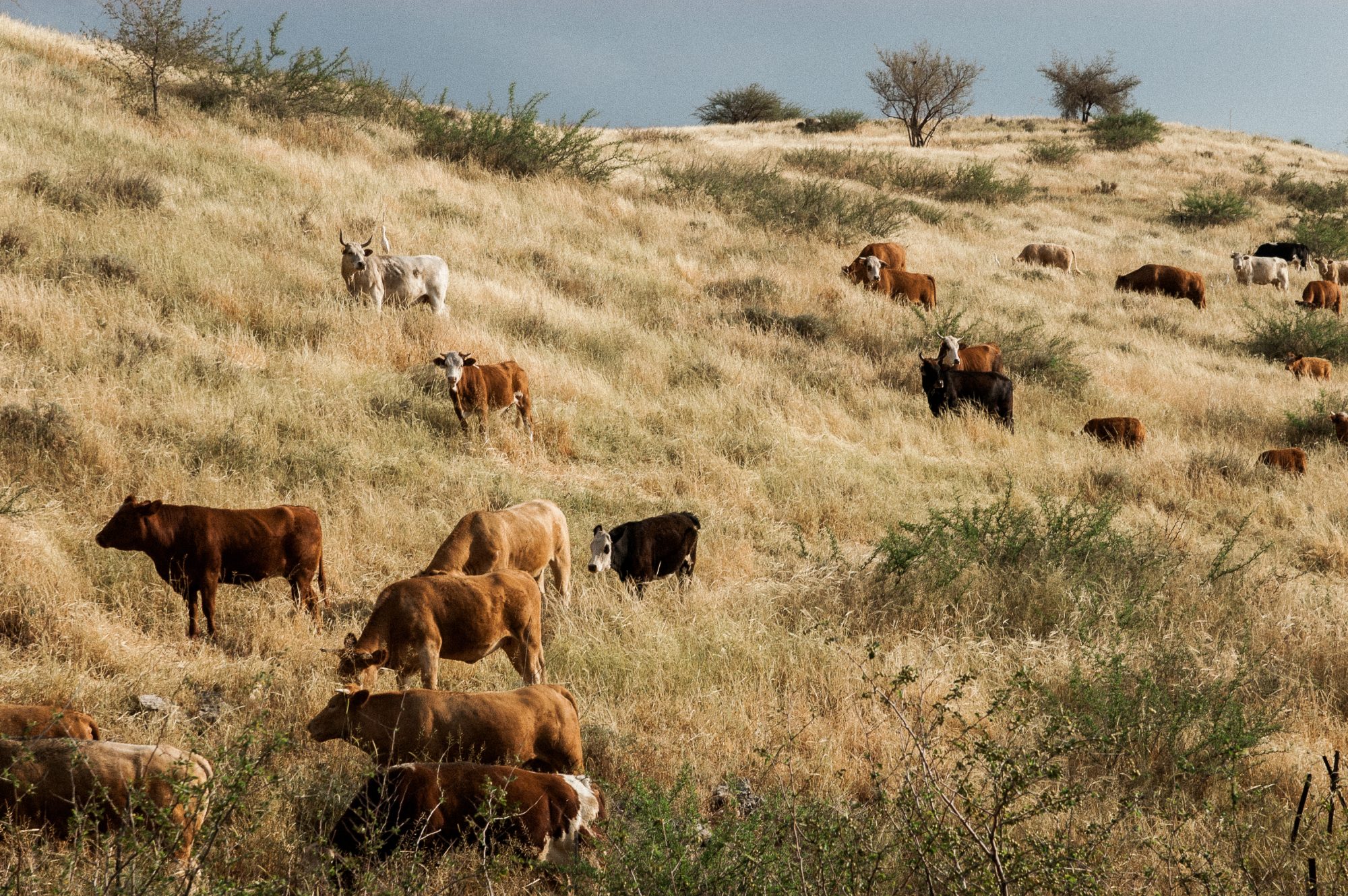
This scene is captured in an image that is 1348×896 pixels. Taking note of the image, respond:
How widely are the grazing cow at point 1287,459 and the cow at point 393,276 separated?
1078 cm

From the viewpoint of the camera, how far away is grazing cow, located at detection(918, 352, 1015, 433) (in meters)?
12.9

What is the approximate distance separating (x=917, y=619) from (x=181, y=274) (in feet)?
32.2

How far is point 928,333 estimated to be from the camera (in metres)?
15.8

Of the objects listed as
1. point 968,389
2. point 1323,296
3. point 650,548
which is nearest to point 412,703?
point 650,548

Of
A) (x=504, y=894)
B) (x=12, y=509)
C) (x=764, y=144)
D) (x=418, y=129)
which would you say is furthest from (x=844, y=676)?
(x=764, y=144)

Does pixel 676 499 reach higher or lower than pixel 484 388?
lower

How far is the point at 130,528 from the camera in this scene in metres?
5.40

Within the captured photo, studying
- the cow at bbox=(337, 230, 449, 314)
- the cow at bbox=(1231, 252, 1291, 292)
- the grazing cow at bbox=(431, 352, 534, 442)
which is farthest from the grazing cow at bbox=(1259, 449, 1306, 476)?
the cow at bbox=(1231, 252, 1291, 292)

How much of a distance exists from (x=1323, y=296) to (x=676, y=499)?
2011cm

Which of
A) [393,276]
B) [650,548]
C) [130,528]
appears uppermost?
[393,276]

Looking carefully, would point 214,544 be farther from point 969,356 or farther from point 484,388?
point 969,356

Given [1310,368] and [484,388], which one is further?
[1310,368]

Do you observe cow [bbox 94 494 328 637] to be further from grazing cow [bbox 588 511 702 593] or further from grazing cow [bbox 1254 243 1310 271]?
grazing cow [bbox 1254 243 1310 271]

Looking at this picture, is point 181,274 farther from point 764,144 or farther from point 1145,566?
point 764,144
